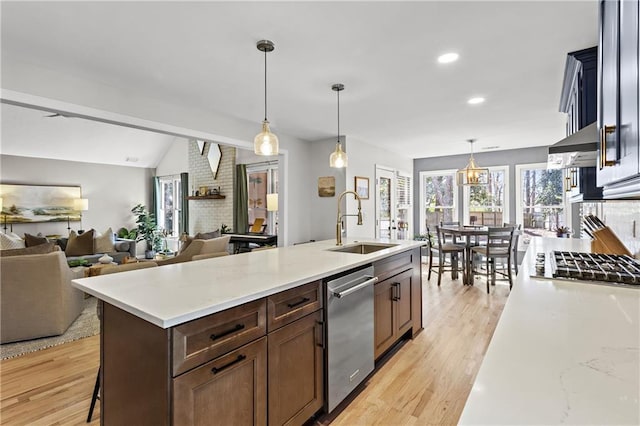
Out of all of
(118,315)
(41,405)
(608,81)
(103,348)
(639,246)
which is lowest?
(41,405)

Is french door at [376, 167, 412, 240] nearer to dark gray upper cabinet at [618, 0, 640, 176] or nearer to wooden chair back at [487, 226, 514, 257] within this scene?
wooden chair back at [487, 226, 514, 257]

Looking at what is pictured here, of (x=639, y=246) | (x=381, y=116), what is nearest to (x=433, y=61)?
(x=381, y=116)

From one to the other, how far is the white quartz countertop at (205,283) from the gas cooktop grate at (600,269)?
1.12 meters

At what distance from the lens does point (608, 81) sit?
3.85ft

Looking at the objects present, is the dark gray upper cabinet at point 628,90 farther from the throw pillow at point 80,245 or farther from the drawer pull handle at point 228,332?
the throw pillow at point 80,245

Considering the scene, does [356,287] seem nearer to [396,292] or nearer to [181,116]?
[396,292]

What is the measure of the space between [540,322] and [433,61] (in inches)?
89.2

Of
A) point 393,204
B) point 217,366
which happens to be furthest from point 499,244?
point 217,366

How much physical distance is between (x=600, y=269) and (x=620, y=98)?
1.02 metres

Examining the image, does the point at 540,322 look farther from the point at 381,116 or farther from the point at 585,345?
the point at 381,116

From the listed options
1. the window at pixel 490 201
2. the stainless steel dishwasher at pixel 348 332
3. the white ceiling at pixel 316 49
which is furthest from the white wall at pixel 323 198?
the window at pixel 490 201

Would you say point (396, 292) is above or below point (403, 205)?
below

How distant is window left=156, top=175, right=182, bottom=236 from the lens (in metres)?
8.49

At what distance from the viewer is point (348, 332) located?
2.07m
